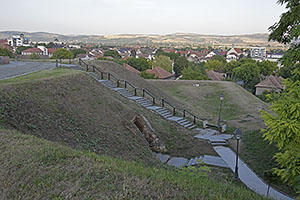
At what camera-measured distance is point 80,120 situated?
10.0 m

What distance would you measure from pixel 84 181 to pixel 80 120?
551 cm

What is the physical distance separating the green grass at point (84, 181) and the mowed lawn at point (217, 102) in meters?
14.0

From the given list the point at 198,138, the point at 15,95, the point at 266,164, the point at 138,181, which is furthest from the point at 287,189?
the point at 15,95

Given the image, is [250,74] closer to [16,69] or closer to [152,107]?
[152,107]

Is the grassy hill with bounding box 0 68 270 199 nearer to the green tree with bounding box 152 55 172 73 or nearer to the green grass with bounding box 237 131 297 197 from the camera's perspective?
the green grass with bounding box 237 131 297 197

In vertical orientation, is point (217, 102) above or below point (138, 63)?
above

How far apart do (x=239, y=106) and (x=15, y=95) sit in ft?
65.0

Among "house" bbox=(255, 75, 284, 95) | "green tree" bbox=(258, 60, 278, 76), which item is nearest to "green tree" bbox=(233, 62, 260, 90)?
"house" bbox=(255, 75, 284, 95)

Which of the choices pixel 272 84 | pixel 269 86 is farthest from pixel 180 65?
pixel 272 84

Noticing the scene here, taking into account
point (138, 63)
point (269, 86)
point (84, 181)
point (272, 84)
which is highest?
point (84, 181)

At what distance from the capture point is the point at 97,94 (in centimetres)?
1365

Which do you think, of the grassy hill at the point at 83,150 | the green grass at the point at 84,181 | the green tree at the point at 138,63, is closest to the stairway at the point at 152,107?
the grassy hill at the point at 83,150

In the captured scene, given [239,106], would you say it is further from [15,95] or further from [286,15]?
[15,95]

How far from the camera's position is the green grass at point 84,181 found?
450 centimetres
